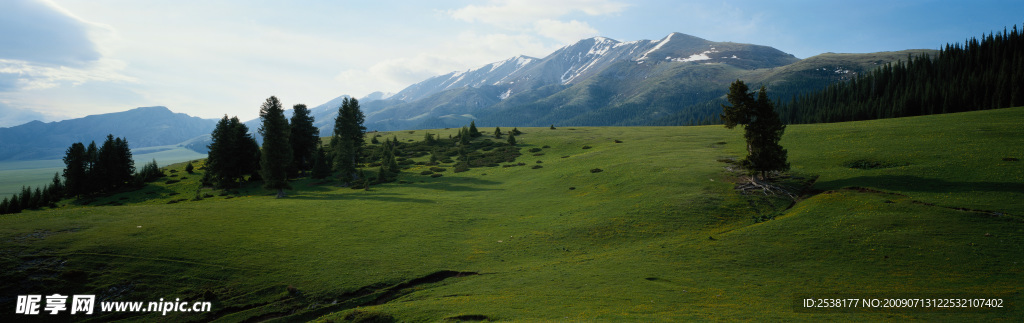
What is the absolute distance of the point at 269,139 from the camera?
6297 cm

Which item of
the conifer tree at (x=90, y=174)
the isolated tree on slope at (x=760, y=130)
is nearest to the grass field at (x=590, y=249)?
the isolated tree on slope at (x=760, y=130)

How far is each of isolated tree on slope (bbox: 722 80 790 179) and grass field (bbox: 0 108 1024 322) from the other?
12.2ft

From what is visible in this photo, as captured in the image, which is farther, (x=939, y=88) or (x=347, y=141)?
(x=939, y=88)

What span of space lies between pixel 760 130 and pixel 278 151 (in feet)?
221

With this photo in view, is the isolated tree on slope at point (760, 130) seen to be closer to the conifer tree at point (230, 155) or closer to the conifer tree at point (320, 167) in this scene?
the conifer tree at point (320, 167)

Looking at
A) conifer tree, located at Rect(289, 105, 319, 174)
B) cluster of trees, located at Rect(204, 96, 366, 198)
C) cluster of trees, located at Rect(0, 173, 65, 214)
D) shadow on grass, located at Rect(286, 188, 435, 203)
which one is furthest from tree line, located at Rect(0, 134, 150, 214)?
shadow on grass, located at Rect(286, 188, 435, 203)

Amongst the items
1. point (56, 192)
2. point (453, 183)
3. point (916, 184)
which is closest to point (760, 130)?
point (916, 184)

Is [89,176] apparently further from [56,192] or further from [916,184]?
[916,184]

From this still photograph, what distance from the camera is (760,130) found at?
141 ft

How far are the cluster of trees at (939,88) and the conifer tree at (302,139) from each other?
148405mm

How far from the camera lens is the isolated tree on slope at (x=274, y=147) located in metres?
62.2

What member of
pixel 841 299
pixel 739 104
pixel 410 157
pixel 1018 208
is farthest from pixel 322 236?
pixel 410 157

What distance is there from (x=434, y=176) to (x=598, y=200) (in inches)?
1453

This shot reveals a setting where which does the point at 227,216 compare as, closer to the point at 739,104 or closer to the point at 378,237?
the point at 378,237
